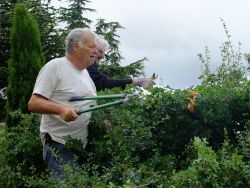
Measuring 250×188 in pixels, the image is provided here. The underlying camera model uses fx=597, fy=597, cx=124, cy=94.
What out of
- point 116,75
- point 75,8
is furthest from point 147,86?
point 75,8

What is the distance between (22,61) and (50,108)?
7458 mm

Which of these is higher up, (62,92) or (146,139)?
(62,92)

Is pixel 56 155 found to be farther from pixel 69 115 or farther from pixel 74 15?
pixel 74 15

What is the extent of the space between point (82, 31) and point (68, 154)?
90cm

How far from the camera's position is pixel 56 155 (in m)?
3.81

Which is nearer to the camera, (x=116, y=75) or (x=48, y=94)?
(x=48, y=94)

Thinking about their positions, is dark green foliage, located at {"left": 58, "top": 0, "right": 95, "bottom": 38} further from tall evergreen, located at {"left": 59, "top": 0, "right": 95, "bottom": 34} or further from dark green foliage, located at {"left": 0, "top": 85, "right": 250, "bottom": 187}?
dark green foliage, located at {"left": 0, "top": 85, "right": 250, "bottom": 187}

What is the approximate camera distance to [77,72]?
424cm

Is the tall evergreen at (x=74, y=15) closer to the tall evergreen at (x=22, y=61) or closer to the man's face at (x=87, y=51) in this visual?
the tall evergreen at (x=22, y=61)

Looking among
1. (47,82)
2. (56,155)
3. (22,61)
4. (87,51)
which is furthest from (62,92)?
(22,61)

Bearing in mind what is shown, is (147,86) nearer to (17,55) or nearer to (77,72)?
(77,72)

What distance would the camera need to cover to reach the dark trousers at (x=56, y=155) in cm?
387

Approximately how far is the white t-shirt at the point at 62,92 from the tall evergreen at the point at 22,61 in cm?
580

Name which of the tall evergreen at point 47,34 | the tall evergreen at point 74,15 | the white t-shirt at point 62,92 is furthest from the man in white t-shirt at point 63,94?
the tall evergreen at point 74,15
